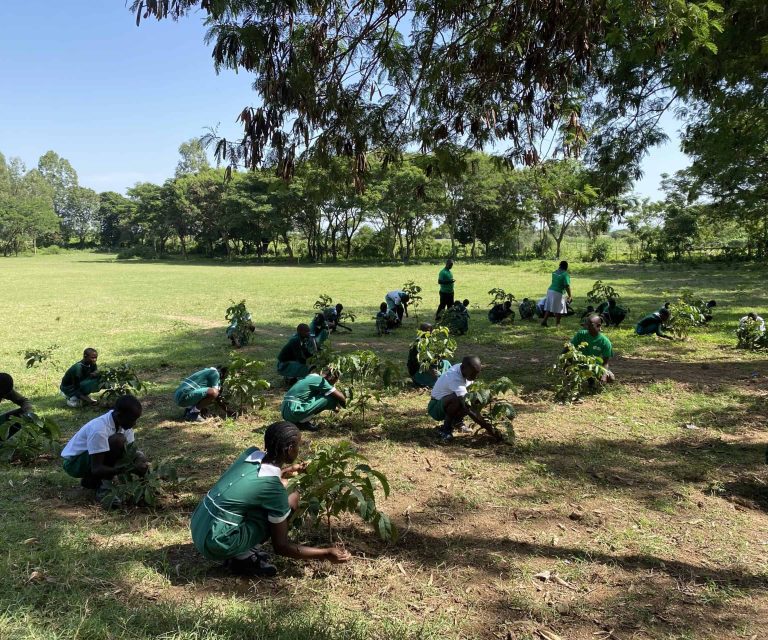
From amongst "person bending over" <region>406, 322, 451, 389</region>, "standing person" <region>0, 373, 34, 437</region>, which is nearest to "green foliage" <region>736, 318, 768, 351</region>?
"person bending over" <region>406, 322, 451, 389</region>

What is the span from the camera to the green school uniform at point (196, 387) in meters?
5.99

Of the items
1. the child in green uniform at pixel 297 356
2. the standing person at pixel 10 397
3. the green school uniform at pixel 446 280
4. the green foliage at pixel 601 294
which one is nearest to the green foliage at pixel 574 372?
the child in green uniform at pixel 297 356

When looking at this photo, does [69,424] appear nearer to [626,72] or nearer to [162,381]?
[162,381]

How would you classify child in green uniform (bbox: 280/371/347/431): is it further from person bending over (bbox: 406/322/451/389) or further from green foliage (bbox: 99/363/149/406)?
green foliage (bbox: 99/363/149/406)

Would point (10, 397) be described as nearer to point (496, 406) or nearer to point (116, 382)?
point (116, 382)

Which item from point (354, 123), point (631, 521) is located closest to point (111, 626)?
point (631, 521)

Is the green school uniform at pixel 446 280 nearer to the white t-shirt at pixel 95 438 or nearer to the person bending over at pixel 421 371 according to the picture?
the person bending over at pixel 421 371

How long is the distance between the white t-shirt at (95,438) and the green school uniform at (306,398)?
5.51 feet

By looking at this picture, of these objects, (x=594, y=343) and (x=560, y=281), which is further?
(x=560, y=281)

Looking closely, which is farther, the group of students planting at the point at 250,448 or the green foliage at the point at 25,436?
the green foliage at the point at 25,436

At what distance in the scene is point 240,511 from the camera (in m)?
3.11

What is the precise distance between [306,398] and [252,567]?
249 cm

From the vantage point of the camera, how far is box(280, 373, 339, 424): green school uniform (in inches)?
220

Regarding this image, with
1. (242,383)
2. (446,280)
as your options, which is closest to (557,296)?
(446,280)
